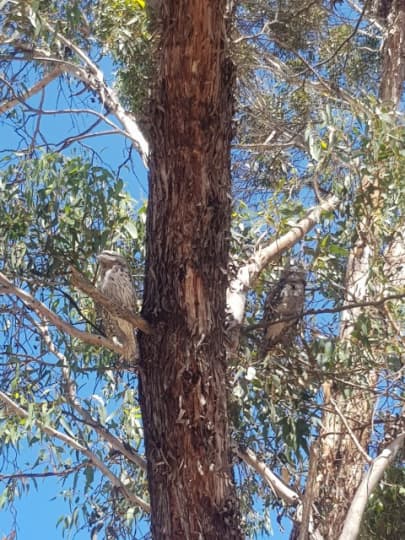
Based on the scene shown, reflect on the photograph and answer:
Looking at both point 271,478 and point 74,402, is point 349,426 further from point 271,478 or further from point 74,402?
point 74,402

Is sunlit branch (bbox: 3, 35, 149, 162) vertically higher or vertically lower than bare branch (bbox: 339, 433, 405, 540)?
higher

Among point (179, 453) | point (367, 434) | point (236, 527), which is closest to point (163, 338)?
point (179, 453)

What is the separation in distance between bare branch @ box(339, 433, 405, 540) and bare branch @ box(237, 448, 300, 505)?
17.3 inches

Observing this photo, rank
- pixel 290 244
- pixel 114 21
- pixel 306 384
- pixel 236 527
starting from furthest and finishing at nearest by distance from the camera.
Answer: pixel 114 21
pixel 290 244
pixel 306 384
pixel 236 527

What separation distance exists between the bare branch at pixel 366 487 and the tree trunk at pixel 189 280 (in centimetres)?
141

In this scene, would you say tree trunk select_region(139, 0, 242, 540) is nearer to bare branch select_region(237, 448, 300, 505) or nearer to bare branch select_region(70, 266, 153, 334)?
bare branch select_region(70, 266, 153, 334)

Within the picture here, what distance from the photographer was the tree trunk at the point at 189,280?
12.1 ft

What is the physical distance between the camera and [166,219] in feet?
13.1

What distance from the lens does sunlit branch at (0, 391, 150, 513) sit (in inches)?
208

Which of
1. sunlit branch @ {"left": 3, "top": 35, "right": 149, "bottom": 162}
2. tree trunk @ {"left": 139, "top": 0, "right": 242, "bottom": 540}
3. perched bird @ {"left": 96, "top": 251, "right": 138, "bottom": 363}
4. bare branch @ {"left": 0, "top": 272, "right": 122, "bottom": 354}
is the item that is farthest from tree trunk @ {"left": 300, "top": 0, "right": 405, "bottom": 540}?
sunlit branch @ {"left": 3, "top": 35, "right": 149, "bottom": 162}

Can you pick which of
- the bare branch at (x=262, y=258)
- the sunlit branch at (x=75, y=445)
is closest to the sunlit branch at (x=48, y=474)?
the sunlit branch at (x=75, y=445)

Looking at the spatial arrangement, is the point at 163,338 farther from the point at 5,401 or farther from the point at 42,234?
the point at 5,401

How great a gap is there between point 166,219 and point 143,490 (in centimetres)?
273

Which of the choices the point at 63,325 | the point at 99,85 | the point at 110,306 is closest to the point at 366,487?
the point at 63,325
